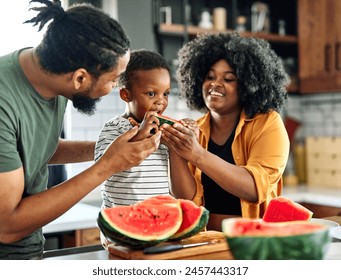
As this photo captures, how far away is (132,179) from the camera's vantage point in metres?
1.61

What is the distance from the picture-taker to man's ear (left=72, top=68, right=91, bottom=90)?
4.42ft

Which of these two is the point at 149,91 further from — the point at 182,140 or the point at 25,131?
the point at 25,131

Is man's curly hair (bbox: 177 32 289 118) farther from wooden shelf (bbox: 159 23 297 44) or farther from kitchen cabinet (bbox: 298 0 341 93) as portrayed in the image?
kitchen cabinet (bbox: 298 0 341 93)

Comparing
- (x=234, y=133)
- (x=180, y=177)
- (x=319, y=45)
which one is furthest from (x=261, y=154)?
(x=319, y=45)

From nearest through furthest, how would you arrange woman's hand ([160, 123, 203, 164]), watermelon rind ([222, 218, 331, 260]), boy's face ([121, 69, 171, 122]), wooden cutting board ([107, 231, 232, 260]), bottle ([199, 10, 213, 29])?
watermelon rind ([222, 218, 331, 260]) < wooden cutting board ([107, 231, 232, 260]) < woman's hand ([160, 123, 203, 164]) < boy's face ([121, 69, 171, 122]) < bottle ([199, 10, 213, 29])

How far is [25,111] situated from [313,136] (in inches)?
112

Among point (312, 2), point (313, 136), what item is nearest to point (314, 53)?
point (312, 2)

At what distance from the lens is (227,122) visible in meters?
1.93

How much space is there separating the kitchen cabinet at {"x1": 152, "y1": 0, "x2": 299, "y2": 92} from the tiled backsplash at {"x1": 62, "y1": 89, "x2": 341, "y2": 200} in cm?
30

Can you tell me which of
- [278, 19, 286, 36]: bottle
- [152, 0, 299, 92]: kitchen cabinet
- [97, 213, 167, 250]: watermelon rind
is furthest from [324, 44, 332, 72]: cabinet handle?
[97, 213, 167, 250]: watermelon rind

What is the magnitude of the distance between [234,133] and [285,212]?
0.60m

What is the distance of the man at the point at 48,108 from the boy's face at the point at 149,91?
0.25 m

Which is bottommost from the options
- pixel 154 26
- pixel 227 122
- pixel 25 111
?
pixel 227 122
